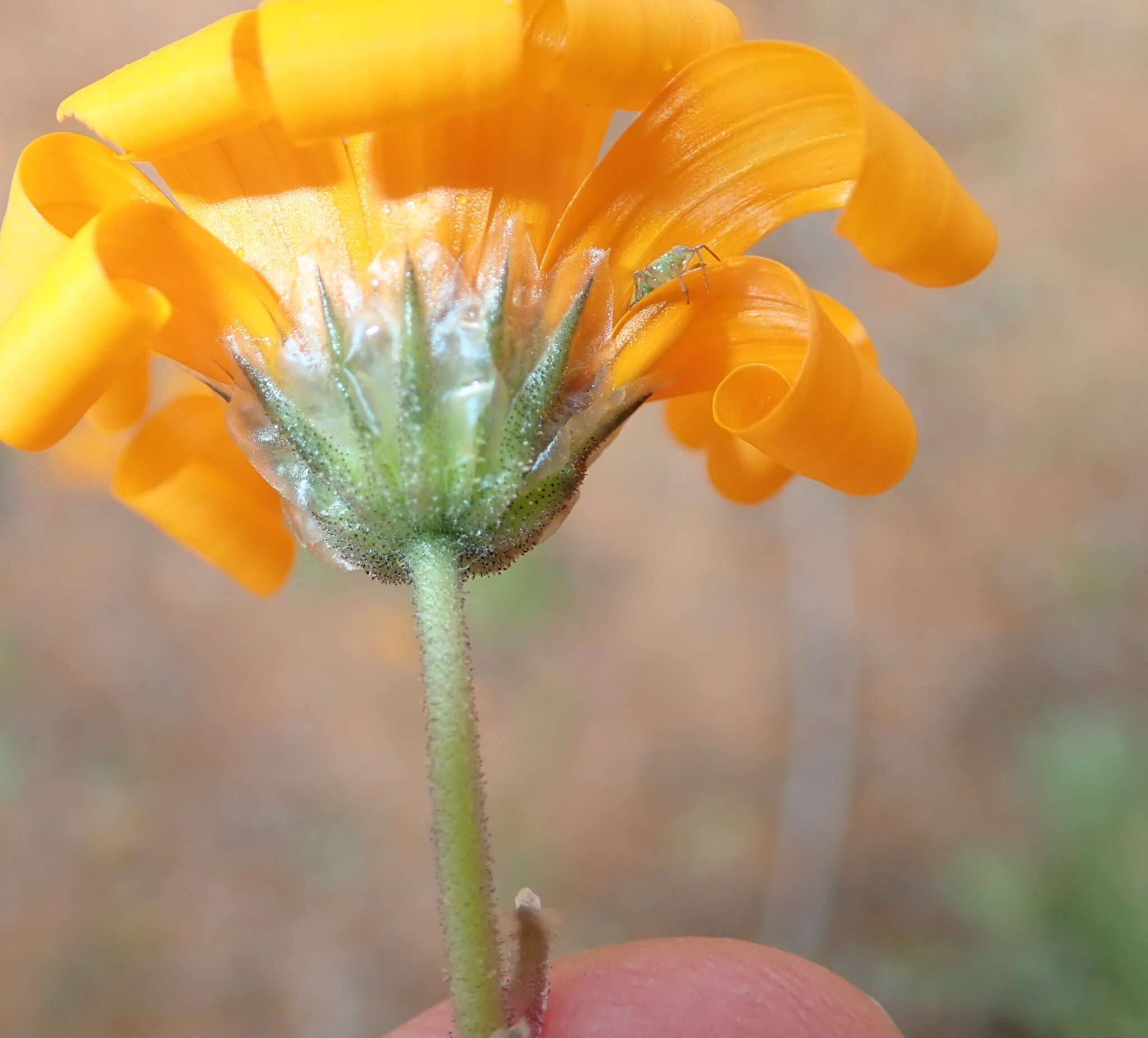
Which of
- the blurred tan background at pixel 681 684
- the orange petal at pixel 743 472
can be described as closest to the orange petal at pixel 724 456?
the orange petal at pixel 743 472

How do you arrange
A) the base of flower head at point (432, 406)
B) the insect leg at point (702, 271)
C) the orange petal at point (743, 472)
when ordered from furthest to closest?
the orange petal at point (743, 472) → the insect leg at point (702, 271) → the base of flower head at point (432, 406)

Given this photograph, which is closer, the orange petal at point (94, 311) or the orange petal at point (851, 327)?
the orange petal at point (94, 311)

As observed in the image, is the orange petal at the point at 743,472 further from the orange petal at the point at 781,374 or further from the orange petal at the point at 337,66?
the orange petal at the point at 337,66

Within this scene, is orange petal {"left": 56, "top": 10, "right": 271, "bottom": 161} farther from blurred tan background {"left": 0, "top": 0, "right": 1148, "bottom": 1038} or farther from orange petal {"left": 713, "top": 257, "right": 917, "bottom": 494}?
blurred tan background {"left": 0, "top": 0, "right": 1148, "bottom": 1038}

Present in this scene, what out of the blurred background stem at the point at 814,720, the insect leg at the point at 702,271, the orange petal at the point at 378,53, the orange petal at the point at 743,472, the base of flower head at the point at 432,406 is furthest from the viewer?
the blurred background stem at the point at 814,720

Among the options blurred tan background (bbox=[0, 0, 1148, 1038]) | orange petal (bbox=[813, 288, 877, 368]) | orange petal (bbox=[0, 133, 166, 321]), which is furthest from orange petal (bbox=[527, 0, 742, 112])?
blurred tan background (bbox=[0, 0, 1148, 1038])

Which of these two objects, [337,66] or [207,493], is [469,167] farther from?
[207,493]

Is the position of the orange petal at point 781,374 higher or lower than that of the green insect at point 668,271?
lower

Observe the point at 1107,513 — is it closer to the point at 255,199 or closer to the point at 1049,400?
the point at 1049,400
